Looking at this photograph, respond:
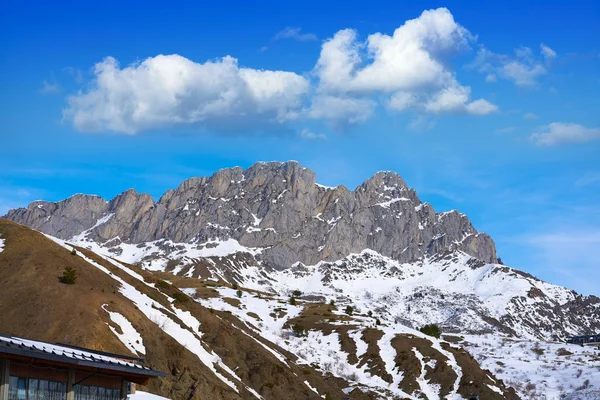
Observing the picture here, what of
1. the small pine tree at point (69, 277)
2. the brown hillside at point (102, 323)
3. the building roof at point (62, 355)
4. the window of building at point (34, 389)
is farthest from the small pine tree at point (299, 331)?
the window of building at point (34, 389)

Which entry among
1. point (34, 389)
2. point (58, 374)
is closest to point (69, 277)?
point (58, 374)

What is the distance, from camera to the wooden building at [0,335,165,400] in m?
31.0

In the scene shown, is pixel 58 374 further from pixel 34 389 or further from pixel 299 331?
pixel 299 331

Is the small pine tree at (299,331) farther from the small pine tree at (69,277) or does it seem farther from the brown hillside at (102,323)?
the small pine tree at (69,277)

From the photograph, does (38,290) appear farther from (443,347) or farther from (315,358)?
(443,347)

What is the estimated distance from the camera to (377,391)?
119 metres

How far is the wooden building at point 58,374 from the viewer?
31.0 metres

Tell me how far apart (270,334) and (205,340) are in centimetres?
4736

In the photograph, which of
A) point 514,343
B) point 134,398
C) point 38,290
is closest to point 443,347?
point 514,343

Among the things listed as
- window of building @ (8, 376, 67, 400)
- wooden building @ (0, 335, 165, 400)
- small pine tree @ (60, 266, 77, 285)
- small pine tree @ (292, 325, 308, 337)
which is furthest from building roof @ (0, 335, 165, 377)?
small pine tree @ (292, 325, 308, 337)

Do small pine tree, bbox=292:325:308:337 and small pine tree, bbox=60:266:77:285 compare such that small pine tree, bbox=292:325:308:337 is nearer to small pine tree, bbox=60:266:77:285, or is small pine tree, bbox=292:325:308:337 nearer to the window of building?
small pine tree, bbox=60:266:77:285

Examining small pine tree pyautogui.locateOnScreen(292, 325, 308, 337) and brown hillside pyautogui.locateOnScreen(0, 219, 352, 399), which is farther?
small pine tree pyautogui.locateOnScreen(292, 325, 308, 337)

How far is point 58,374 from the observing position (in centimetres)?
3400

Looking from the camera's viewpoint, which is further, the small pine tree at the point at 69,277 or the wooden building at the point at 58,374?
the small pine tree at the point at 69,277
